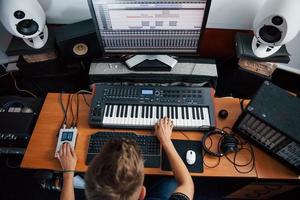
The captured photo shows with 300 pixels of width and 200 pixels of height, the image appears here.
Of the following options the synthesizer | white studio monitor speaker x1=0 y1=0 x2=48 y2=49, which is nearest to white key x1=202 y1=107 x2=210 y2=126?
the synthesizer

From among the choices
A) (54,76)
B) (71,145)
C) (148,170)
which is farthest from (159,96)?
(54,76)

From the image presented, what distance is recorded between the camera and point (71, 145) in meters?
1.25

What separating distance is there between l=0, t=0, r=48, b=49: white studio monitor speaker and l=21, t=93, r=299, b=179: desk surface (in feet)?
1.37

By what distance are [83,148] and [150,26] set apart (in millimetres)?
684

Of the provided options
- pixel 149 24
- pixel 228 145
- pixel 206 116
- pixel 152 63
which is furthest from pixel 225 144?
pixel 149 24

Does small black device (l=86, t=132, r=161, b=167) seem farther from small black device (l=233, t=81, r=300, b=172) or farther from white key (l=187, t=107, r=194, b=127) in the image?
small black device (l=233, t=81, r=300, b=172)

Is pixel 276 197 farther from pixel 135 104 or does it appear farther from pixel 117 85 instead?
pixel 117 85

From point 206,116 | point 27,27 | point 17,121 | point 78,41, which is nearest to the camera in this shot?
point 206,116

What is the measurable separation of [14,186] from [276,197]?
182 cm

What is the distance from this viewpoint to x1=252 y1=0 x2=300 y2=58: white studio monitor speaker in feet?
4.21

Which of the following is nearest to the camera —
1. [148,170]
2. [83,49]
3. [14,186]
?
[148,170]

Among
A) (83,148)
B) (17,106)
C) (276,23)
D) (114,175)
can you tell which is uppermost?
(276,23)

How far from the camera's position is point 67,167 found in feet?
3.88

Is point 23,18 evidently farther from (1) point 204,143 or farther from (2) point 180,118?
(1) point 204,143
